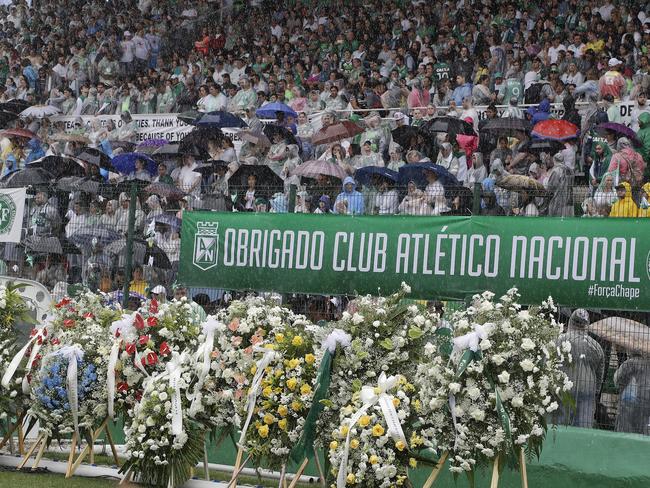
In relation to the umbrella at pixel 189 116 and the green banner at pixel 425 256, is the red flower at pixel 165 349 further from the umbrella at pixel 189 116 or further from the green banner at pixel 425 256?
the umbrella at pixel 189 116

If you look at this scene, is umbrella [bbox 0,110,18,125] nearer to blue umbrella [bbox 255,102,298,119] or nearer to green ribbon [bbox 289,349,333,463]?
blue umbrella [bbox 255,102,298,119]

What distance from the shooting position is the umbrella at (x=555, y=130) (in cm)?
1597

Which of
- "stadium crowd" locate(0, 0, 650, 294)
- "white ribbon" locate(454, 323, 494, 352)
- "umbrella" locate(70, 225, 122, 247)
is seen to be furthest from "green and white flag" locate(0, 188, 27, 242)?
"white ribbon" locate(454, 323, 494, 352)

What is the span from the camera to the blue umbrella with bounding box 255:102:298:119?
19.6 metres

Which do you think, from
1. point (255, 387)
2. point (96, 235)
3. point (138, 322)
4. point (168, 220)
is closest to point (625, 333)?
point (255, 387)

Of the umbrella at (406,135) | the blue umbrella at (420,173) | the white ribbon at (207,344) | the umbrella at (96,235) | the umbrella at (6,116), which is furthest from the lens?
the umbrella at (6,116)

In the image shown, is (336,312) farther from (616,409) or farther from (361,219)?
(616,409)

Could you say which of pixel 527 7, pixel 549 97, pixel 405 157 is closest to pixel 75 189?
pixel 405 157

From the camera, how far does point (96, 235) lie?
12.1 meters

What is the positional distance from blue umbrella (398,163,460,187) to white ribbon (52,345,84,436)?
22.3ft

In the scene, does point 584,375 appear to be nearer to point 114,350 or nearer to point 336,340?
point 336,340

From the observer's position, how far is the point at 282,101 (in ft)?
66.7

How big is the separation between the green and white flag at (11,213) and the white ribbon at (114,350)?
4024 millimetres

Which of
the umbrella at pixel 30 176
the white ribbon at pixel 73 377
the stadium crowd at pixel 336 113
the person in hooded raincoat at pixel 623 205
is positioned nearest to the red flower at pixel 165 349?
the white ribbon at pixel 73 377
